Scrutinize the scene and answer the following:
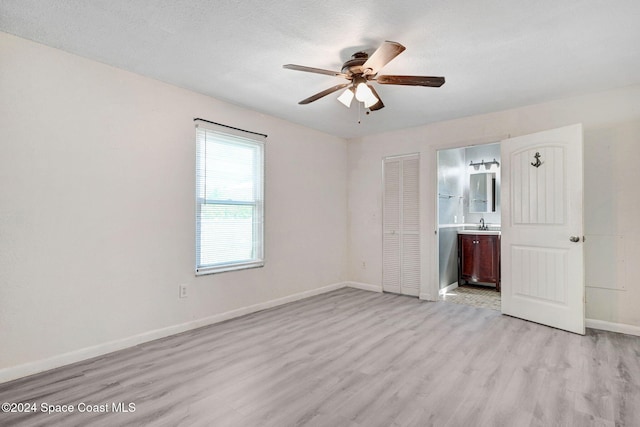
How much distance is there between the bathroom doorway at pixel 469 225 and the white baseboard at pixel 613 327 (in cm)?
114

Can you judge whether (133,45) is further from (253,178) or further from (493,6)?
(493,6)

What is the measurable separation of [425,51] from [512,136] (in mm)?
2051

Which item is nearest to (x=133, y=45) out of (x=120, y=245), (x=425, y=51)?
(x=120, y=245)

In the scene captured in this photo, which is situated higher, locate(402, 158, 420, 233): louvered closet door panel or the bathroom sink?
locate(402, 158, 420, 233): louvered closet door panel

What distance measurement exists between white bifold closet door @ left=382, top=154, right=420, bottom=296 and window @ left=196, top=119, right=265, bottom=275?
2.02m

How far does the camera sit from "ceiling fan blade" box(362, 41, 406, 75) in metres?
1.97

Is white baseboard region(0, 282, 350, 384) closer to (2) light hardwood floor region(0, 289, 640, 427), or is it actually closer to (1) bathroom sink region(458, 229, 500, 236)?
(2) light hardwood floor region(0, 289, 640, 427)

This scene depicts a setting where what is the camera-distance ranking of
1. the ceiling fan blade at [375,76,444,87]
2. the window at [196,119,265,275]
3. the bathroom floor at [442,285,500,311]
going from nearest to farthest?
the ceiling fan blade at [375,76,444,87], the window at [196,119,265,275], the bathroom floor at [442,285,500,311]

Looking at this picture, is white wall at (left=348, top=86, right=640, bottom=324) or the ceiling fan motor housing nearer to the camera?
the ceiling fan motor housing

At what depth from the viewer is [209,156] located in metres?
3.46

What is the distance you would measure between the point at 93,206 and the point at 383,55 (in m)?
2.55

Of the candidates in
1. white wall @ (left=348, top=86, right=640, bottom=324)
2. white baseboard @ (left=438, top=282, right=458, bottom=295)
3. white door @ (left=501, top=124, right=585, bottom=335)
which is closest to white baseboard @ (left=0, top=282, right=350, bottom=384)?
white baseboard @ (left=438, top=282, right=458, bottom=295)

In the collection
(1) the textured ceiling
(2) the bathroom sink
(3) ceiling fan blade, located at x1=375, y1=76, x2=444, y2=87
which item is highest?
(1) the textured ceiling

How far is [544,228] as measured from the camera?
3438mm
